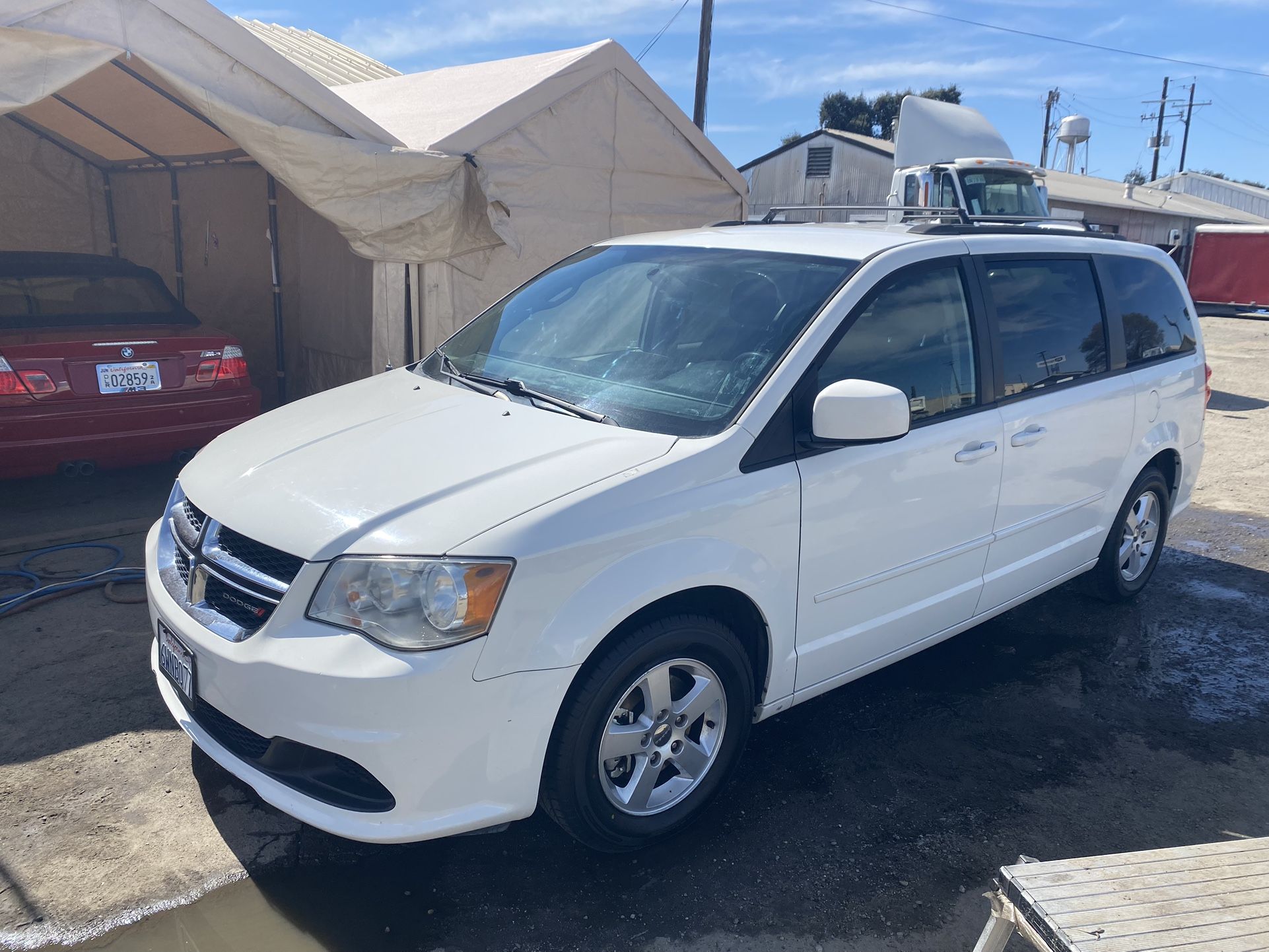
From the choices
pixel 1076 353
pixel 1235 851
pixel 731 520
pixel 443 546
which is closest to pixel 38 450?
pixel 443 546

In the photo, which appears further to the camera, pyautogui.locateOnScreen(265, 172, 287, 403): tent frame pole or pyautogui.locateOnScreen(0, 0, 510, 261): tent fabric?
pyautogui.locateOnScreen(265, 172, 287, 403): tent frame pole

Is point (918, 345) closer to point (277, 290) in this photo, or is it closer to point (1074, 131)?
point (277, 290)

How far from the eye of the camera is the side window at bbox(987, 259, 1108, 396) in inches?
147

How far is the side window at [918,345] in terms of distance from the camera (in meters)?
3.16

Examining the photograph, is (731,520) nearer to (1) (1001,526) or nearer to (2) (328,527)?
(2) (328,527)

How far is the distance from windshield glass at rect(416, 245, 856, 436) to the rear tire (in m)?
2.42

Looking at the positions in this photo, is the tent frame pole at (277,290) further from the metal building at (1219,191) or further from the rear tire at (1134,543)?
the metal building at (1219,191)

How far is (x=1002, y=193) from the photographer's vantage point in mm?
11805

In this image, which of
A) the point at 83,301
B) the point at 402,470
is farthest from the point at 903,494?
the point at 83,301

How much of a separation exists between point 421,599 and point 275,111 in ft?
14.7

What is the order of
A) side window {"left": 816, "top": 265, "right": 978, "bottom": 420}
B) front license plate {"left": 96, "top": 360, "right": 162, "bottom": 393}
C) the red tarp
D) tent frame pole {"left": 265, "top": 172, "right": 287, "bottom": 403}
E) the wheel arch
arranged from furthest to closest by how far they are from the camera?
the red tarp
tent frame pole {"left": 265, "top": 172, "right": 287, "bottom": 403}
front license plate {"left": 96, "top": 360, "right": 162, "bottom": 393}
side window {"left": 816, "top": 265, "right": 978, "bottom": 420}
the wheel arch

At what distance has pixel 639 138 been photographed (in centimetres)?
765

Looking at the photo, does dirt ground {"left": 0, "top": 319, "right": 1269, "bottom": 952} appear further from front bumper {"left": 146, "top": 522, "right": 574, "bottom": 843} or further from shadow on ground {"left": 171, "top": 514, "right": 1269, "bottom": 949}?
front bumper {"left": 146, "top": 522, "right": 574, "bottom": 843}

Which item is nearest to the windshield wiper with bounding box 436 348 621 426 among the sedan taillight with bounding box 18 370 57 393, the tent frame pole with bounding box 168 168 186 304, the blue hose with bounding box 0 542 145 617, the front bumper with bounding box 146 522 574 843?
the front bumper with bounding box 146 522 574 843
